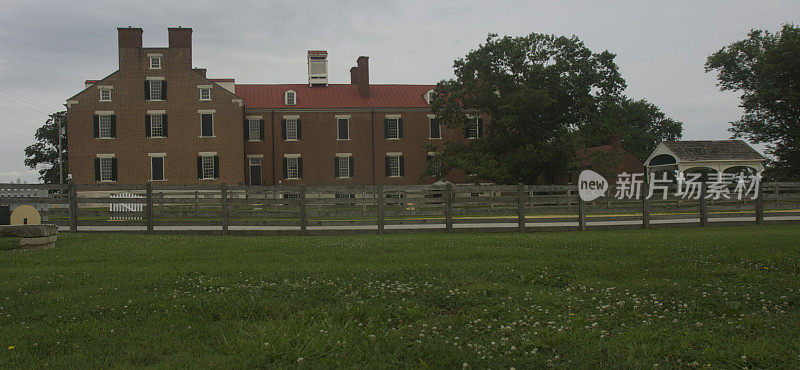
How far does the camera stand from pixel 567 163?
41531 mm

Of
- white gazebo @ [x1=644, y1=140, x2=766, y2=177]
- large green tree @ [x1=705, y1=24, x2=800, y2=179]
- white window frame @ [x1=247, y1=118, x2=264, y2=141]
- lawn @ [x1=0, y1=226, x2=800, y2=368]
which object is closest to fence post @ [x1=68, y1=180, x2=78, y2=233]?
lawn @ [x1=0, y1=226, x2=800, y2=368]

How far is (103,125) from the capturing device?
42.3 m

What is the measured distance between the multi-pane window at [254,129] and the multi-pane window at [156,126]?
664 cm

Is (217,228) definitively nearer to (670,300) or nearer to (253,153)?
(670,300)

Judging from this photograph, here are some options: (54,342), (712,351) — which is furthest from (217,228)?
(712,351)

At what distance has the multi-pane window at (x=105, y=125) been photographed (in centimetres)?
4225

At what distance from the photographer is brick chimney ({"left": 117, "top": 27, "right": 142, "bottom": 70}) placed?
41531 mm

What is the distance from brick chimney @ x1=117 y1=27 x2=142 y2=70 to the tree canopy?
73.1 feet

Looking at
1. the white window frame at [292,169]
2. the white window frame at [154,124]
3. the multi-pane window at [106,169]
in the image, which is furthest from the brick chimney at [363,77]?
the multi-pane window at [106,169]

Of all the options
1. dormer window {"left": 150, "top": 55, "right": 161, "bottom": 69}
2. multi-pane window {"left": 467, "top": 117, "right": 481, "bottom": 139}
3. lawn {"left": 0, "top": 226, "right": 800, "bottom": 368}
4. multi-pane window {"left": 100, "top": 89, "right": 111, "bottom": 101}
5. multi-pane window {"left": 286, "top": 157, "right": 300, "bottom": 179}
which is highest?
dormer window {"left": 150, "top": 55, "right": 161, "bottom": 69}

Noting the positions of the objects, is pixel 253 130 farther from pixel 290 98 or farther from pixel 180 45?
pixel 180 45

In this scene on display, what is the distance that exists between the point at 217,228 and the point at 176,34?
99.6 feet

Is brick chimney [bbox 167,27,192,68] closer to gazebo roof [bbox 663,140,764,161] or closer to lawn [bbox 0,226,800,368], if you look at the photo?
lawn [bbox 0,226,800,368]

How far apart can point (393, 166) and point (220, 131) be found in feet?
46.2
